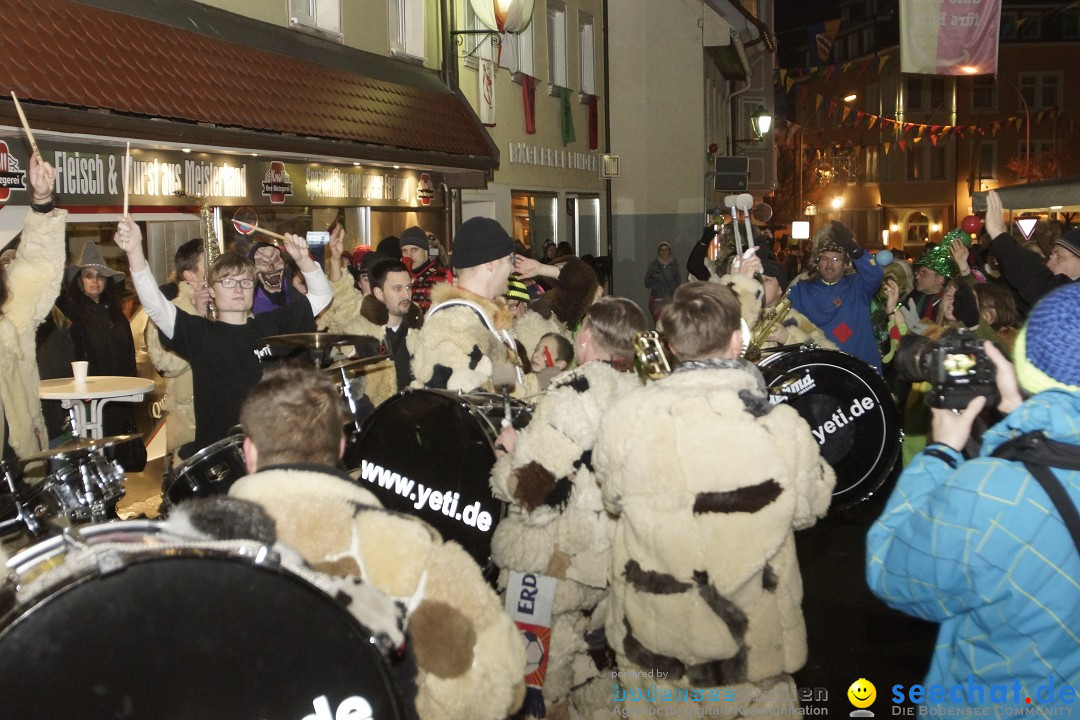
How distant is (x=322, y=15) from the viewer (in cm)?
1202

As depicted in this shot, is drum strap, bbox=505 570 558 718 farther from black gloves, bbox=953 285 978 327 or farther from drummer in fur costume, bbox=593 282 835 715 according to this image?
black gloves, bbox=953 285 978 327

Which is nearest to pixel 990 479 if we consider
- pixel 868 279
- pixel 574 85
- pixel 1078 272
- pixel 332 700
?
pixel 332 700

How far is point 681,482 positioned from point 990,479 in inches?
44.8

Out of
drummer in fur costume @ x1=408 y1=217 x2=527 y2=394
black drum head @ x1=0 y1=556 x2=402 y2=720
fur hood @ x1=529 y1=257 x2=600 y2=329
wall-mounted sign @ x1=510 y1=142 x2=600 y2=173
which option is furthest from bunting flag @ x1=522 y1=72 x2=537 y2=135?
black drum head @ x1=0 y1=556 x2=402 y2=720

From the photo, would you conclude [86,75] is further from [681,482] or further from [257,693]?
[257,693]

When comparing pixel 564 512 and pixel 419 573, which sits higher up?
pixel 419 573

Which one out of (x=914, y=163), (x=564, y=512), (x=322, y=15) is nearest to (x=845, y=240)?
(x=564, y=512)

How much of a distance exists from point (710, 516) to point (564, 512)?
901mm

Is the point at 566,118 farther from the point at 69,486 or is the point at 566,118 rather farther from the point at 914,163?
the point at 914,163

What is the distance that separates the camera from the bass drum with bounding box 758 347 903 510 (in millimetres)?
7125

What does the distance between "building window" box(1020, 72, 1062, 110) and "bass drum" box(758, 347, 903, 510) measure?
208 ft

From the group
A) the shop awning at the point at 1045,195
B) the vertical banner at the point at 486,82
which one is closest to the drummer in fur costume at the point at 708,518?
the shop awning at the point at 1045,195

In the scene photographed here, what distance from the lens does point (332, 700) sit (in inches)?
87.7

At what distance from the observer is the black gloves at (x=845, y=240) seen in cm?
848
